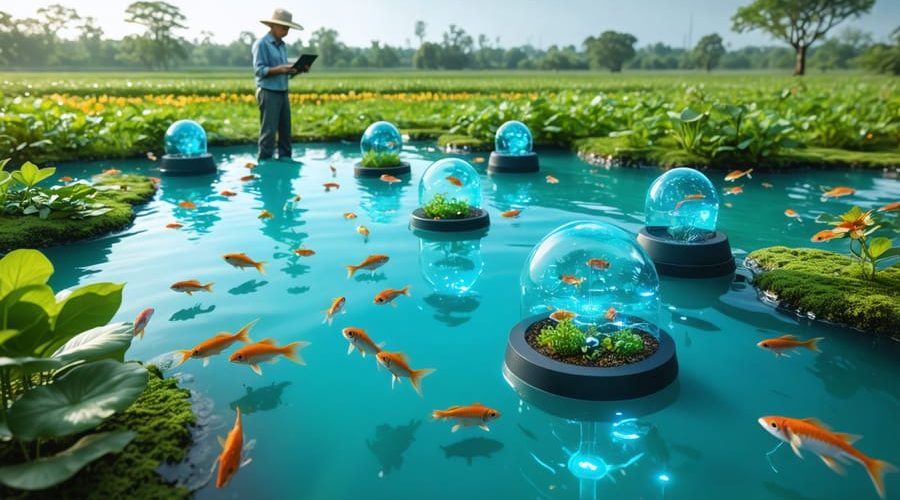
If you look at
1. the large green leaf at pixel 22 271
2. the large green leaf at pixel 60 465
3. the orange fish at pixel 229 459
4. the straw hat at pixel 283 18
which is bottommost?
the orange fish at pixel 229 459

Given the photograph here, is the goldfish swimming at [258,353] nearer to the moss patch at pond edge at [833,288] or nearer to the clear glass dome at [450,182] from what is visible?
the moss patch at pond edge at [833,288]

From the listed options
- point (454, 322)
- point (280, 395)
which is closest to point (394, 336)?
point (454, 322)

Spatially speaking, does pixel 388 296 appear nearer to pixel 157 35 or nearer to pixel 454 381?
pixel 454 381

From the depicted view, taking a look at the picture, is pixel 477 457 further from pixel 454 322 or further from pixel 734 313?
pixel 734 313

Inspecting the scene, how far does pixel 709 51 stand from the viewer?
122m

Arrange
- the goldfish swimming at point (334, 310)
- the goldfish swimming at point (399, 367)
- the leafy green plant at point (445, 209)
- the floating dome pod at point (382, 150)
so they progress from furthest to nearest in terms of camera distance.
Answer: the floating dome pod at point (382, 150) < the leafy green plant at point (445, 209) < the goldfish swimming at point (334, 310) < the goldfish swimming at point (399, 367)

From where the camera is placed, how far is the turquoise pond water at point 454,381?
3.04m

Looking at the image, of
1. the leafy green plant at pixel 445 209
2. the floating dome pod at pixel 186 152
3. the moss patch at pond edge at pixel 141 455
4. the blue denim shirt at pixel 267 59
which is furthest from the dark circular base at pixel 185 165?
the moss patch at pond edge at pixel 141 455

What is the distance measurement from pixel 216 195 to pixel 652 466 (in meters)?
8.76

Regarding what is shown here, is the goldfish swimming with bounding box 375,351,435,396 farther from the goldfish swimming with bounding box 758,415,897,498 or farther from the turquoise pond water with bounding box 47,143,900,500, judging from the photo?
the goldfish swimming with bounding box 758,415,897,498

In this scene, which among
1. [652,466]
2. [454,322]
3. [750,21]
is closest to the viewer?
[652,466]

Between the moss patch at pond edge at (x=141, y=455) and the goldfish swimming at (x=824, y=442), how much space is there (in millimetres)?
2907

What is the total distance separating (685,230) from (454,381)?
3.75 m

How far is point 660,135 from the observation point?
14.0m
